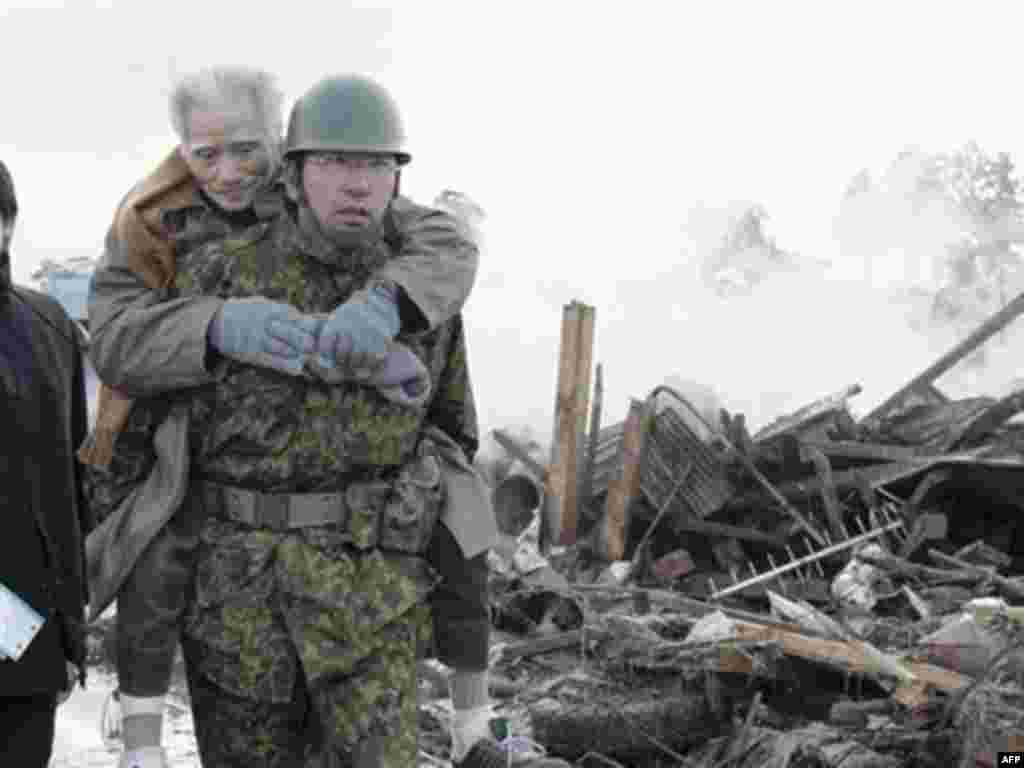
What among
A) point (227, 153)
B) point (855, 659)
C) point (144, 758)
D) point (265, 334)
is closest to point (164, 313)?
point (265, 334)

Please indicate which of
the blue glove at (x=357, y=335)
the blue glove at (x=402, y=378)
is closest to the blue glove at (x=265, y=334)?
the blue glove at (x=357, y=335)

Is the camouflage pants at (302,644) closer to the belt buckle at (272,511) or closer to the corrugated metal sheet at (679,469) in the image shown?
the belt buckle at (272,511)

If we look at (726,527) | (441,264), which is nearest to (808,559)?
(726,527)

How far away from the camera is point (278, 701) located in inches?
104

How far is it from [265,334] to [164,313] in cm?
21

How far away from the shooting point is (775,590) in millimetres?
8570

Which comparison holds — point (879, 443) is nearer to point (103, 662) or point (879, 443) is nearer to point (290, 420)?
point (103, 662)

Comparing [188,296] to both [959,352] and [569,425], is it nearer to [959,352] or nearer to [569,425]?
[569,425]

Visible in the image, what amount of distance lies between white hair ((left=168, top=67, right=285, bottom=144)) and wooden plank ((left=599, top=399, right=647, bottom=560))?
25.3 ft

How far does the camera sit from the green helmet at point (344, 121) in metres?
2.54

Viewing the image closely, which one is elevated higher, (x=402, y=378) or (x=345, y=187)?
(x=345, y=187)

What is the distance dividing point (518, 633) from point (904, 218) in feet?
79.6

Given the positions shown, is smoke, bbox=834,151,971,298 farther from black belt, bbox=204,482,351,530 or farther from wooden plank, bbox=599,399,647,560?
black belt, bbox=204,482,351,530

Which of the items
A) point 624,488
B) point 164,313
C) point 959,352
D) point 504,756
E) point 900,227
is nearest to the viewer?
point 164,313
